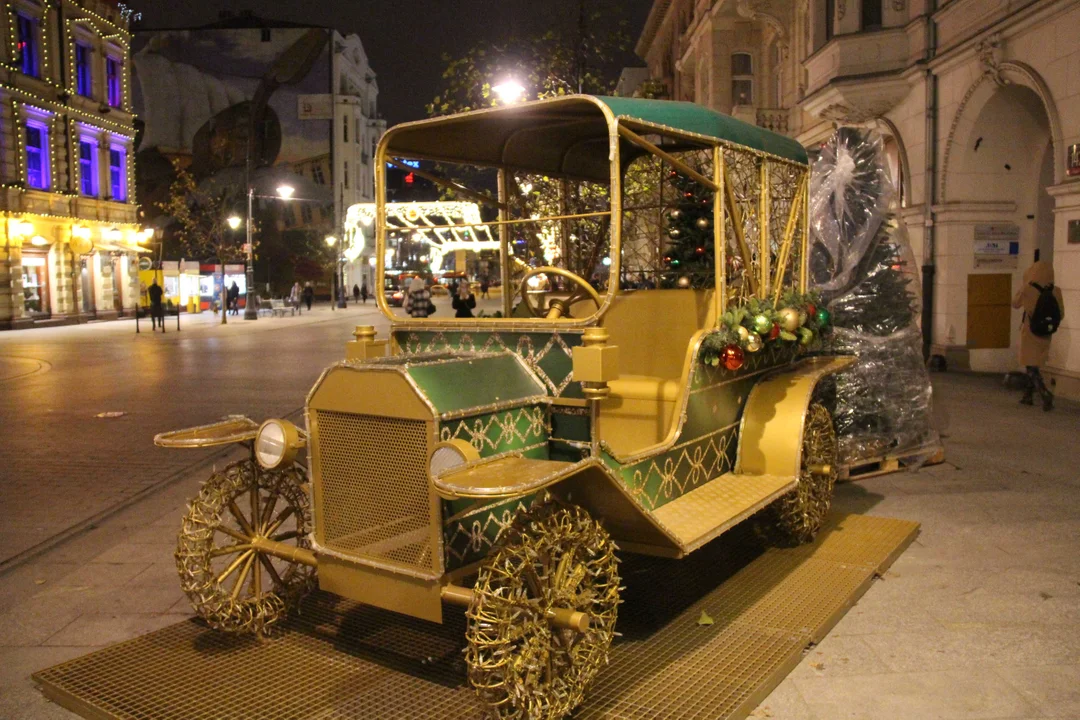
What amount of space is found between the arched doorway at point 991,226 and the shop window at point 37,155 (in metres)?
28.4

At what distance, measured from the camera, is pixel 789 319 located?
18.5 feet

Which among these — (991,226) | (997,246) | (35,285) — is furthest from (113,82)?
(997,246)

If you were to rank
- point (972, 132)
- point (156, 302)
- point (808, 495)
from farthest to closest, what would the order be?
point (156, 302)
point (972, 132)
point (808, 495)

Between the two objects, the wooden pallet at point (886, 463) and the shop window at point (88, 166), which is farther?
the shop window at point (88, 166)

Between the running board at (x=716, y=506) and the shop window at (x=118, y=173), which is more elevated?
the shop window at (x=118, y=173)

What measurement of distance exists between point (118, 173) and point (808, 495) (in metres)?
36.3

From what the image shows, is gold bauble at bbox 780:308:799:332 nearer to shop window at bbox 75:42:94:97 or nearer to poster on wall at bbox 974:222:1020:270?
poster on wall at bbox 974:222:1020:270

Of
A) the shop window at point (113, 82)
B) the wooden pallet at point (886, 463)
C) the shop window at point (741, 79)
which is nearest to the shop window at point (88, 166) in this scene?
the shop window at point (113, 82)

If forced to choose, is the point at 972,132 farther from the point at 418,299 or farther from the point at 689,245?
the point at 418,299

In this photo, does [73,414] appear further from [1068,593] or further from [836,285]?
[1068,593]

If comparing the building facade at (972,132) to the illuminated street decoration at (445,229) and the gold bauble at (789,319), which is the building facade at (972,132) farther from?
the gold bauble at (789,319)

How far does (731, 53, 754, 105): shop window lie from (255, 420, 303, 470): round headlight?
25.3 m

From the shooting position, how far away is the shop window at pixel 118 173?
35438 millimetres

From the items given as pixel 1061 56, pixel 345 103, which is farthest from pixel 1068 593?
pixel 345 103
